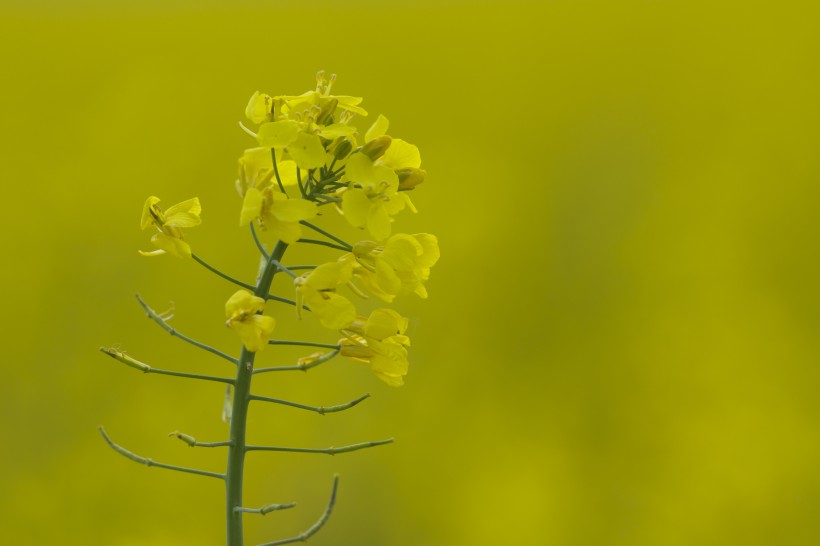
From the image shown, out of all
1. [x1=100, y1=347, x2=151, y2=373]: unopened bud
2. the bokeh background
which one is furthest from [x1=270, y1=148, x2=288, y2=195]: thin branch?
the bokeh background

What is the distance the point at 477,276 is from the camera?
2.03 m

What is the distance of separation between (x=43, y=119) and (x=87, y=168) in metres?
0.15

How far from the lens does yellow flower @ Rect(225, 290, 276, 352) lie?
60cm

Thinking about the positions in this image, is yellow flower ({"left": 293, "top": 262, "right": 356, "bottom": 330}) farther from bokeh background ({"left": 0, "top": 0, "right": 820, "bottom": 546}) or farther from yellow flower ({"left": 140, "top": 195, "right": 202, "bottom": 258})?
bokeh background ({"left": 0, "top": 0, "right": 820, "bottom": 546})

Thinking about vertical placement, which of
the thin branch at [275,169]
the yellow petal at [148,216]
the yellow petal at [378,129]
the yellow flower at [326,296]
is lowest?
the yellow flower at [326,296]

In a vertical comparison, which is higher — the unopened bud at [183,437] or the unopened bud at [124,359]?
the unopened bud at [124,359]

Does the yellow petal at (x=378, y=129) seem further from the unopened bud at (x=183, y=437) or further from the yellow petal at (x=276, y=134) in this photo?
the unopened bud at (x=183, y=437)

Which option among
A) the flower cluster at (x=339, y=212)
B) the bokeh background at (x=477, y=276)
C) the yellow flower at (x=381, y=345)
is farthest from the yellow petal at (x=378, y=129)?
the bokeh background at (x=477, y=276)

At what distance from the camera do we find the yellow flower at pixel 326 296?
62 cm

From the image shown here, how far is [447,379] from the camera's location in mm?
1938

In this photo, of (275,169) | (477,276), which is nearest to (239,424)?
(275,169)

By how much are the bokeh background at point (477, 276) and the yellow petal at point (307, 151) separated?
123 cm

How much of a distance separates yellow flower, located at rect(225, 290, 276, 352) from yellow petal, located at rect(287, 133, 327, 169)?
8 centimetres

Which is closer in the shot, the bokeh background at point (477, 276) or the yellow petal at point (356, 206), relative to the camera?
the yellow petal at point (356, 206)
